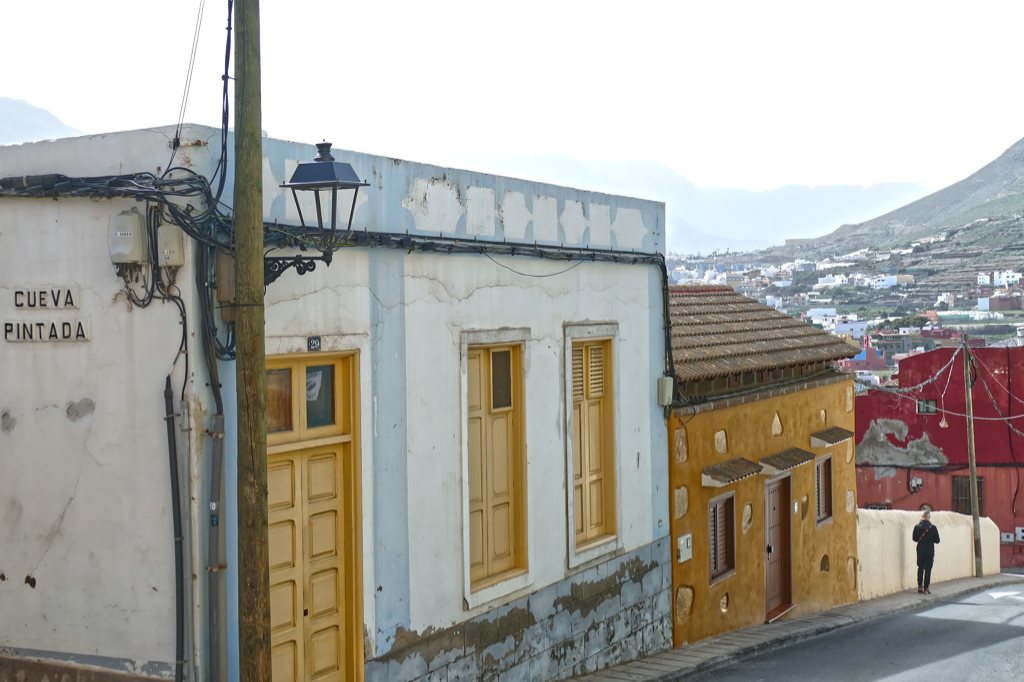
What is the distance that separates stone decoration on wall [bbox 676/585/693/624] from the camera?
438 inches

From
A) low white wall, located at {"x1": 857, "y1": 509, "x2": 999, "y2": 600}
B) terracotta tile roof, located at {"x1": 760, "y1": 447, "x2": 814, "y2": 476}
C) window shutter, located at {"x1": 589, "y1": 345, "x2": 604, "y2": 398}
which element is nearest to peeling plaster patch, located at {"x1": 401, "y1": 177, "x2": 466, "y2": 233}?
window shutter, located at {"x1": 589, "y1": 345, "x2": 604, "y2": 398}

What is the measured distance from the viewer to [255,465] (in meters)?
5.05

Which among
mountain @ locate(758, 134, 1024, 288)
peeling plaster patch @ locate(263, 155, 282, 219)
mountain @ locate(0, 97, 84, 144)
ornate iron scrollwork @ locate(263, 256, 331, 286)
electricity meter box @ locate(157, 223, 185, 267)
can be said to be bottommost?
ornate iron scrollwork @ locate(263, 256, 331, 286)

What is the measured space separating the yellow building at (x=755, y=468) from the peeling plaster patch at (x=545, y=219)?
2905mm

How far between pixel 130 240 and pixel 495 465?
12.7ft

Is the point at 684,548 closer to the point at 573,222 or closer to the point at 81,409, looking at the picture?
the point at 573,222

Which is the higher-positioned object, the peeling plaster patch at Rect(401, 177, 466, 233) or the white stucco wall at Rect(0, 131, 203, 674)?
the peeling plaster patch at Rect(401, 177, 466, 233)

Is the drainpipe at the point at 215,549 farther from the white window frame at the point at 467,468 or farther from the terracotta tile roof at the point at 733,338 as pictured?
the terracotta tile roof at the point at 733,338

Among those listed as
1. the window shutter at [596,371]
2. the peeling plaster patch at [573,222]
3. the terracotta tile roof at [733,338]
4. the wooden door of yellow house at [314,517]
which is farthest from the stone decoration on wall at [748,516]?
the wooden door of yellow house at [314,517]

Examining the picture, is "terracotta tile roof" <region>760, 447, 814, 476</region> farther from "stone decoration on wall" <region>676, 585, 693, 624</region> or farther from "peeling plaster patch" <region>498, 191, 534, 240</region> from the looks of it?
"peeling plaster patch" <region>498, 191, 534, 240</region>

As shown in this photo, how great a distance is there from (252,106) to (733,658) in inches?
325

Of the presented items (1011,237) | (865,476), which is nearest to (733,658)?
(865,476)

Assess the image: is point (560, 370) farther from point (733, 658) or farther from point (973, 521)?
point (973, 521)

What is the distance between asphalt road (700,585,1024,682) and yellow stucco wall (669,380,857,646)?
795 mm
